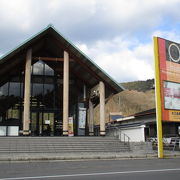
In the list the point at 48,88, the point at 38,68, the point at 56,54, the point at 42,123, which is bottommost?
the point at 42,123

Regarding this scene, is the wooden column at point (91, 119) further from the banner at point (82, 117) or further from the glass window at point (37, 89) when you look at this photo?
the glass window at point (37, 89)

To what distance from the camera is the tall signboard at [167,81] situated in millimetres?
17016

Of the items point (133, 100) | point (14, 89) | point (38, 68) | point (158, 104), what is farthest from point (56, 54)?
point (133, 100)

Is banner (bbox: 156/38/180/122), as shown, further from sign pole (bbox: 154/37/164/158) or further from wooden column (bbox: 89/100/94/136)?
wooden column (bbox: 89/100/94/136)

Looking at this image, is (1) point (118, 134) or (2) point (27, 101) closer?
(2) point (27, 101)

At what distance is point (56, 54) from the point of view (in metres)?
25.1

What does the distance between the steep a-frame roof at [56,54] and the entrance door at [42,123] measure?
180 inches

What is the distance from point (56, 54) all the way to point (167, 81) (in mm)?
11089

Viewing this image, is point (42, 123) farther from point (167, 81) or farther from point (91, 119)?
point (167, 81)

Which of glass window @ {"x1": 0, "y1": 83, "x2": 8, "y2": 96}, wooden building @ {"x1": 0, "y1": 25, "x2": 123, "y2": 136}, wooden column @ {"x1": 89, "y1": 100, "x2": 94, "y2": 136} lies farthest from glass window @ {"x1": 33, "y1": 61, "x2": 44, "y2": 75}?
wooden column @ {"x1": 89, "y1": 100, "x2": 94, "y2": 136}

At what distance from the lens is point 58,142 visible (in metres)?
19.1

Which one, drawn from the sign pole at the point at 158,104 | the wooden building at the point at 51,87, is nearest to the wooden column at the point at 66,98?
the wooden building at the point at 51,87

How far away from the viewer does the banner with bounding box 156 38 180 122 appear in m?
17.2

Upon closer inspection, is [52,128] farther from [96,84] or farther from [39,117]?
[96,84]
